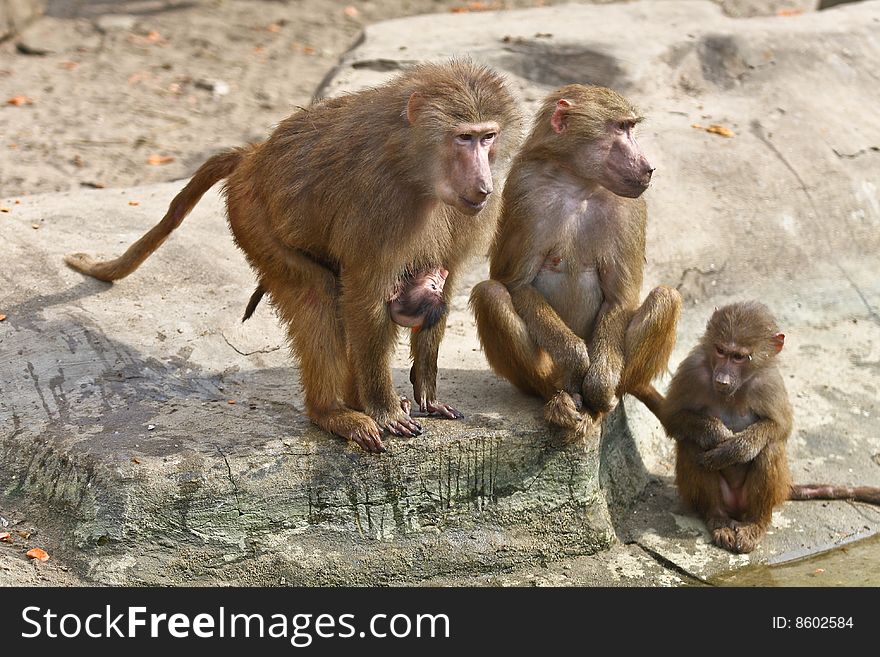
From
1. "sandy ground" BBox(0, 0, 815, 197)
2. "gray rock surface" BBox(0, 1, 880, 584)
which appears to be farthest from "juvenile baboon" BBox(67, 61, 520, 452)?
"sandy ground" BBox(0, 0, 815, 197)

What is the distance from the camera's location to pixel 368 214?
4469 mm

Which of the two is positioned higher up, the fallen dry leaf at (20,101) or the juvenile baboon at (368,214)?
the juvenile baboon at (368,214)

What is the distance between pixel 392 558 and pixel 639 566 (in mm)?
1100

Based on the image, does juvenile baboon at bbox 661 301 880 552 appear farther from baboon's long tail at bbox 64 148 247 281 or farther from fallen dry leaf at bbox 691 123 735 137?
fallen dry leaf at bbox 691 123 735 137

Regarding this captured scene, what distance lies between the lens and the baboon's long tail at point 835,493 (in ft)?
18.8

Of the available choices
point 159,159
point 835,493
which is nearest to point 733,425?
point 835,493

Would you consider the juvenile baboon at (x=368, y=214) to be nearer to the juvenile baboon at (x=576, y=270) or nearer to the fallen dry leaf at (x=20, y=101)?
the juvenile baboon at (x=576, y=270)

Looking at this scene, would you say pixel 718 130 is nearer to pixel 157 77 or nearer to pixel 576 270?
pixel 576 270

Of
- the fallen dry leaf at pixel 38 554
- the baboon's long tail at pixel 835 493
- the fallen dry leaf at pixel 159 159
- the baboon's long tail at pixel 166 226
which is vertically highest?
the baboon's long tail at pixel 166 226

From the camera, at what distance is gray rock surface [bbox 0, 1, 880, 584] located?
464 cm

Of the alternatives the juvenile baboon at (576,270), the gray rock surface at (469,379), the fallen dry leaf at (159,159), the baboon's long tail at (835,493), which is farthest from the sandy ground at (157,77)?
the baboon's long tail at (835,493)

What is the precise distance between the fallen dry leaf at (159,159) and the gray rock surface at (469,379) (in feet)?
5.64

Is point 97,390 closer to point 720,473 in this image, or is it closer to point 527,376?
point 527,376

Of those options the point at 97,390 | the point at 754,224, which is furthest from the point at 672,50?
the point at 97,390
